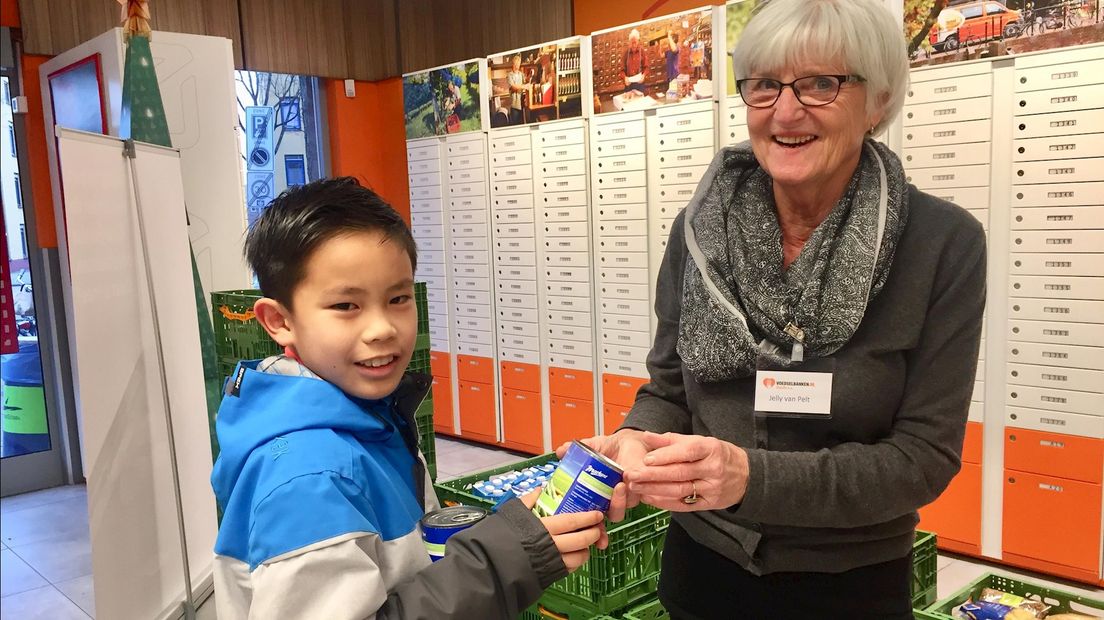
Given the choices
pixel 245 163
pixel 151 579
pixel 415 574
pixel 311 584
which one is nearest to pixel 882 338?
pixel 415 574

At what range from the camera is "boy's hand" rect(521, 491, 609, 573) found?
1.04 m

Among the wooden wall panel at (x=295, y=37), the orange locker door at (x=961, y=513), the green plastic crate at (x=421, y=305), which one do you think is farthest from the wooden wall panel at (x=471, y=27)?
the orange locker door at (x=961, y=513)

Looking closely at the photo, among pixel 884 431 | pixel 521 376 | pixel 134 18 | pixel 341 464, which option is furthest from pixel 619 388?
pixel 341 464

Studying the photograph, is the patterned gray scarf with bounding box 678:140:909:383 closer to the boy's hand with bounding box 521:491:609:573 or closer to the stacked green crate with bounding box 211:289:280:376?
the boy's hand with bounding box 521:491:609:573

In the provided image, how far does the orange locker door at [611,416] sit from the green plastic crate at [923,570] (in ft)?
7.24

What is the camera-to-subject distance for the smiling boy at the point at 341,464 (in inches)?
37.0

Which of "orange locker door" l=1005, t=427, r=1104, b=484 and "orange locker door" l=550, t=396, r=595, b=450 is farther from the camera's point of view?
"orange locker door" l=550, t=396, r=595, b=450

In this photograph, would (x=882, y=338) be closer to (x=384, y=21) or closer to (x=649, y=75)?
(x=649, y=75)

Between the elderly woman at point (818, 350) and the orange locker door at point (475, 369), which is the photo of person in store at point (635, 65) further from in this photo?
the elderly woman at point (818, 350)

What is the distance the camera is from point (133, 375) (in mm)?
2305

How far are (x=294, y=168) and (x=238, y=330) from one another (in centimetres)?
392

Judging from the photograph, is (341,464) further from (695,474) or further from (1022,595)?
(1022,595)

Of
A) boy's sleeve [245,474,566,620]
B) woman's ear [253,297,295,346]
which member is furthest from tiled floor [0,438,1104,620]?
boy's sleeve [245,474,566,620]

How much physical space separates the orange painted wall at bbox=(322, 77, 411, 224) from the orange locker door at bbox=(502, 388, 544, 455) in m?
2.19
